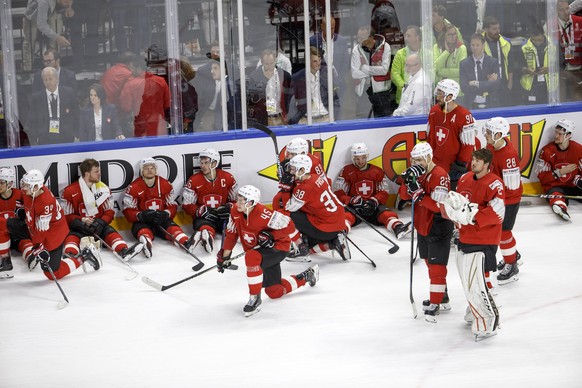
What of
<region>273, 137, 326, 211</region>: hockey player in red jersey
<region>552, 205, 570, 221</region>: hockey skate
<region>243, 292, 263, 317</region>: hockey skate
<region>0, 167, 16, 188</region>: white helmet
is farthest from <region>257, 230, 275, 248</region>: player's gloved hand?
<region>552, 205, 570, 221</region>: hockey skate

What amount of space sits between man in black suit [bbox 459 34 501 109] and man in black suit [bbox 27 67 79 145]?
3.46 meters

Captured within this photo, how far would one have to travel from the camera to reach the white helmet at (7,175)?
8492mm

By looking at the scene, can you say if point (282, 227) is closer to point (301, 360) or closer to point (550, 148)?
point (301, 360)

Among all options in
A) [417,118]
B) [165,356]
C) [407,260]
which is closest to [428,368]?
[165,356]

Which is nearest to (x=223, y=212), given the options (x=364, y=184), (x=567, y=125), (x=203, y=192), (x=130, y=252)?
(x=203, y=192)

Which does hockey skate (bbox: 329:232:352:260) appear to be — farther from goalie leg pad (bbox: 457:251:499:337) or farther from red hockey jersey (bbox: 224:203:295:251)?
goalie leg pad (bbox: 457:251:499:337)

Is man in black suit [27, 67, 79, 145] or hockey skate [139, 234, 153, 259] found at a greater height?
man in black suit [27, 67, 79, 145]

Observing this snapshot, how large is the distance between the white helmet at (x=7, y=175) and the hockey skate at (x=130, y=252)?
102 centimetres

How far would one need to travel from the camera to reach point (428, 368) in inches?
243

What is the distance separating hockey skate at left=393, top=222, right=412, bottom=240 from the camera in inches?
350

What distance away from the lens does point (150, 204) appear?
893 cm

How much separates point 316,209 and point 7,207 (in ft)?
7.97

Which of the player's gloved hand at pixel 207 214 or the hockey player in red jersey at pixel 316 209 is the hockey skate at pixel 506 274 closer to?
the hockey player in red jersey at pixel 316 209

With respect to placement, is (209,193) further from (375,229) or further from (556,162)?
(556,162)
